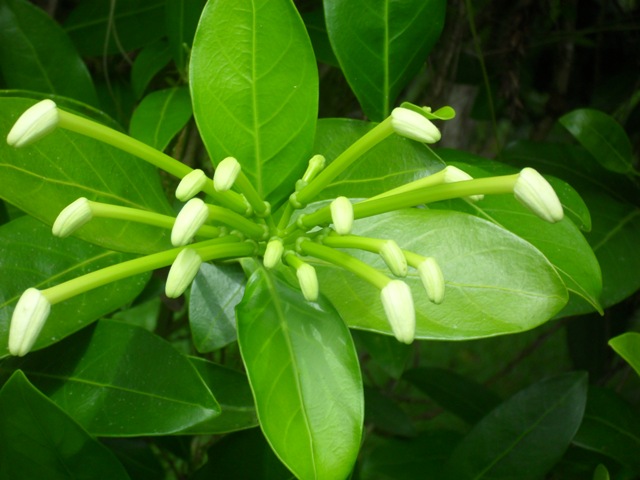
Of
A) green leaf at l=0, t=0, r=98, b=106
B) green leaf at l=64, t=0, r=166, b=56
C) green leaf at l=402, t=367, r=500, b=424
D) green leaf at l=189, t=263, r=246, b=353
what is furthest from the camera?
green leaf at l=402, t=367, r=500, b=424

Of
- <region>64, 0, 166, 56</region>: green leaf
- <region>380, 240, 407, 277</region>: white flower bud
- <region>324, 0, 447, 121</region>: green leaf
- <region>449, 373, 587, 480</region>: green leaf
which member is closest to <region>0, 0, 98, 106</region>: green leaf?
<region>64, 0, 166, 56</region>: green leaf

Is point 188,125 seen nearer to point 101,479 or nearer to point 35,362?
point 35,362

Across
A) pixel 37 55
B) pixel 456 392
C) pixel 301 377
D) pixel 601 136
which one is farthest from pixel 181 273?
pixel 456 392

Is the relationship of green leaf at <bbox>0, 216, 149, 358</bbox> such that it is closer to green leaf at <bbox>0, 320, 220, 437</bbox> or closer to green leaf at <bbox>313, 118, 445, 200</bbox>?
green leaf at <bbox>0, 320, 220, 437</bbox>

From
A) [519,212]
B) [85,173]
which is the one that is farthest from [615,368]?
[85,173]

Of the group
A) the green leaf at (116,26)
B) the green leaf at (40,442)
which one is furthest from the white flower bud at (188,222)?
the green leaf at (116,26)
